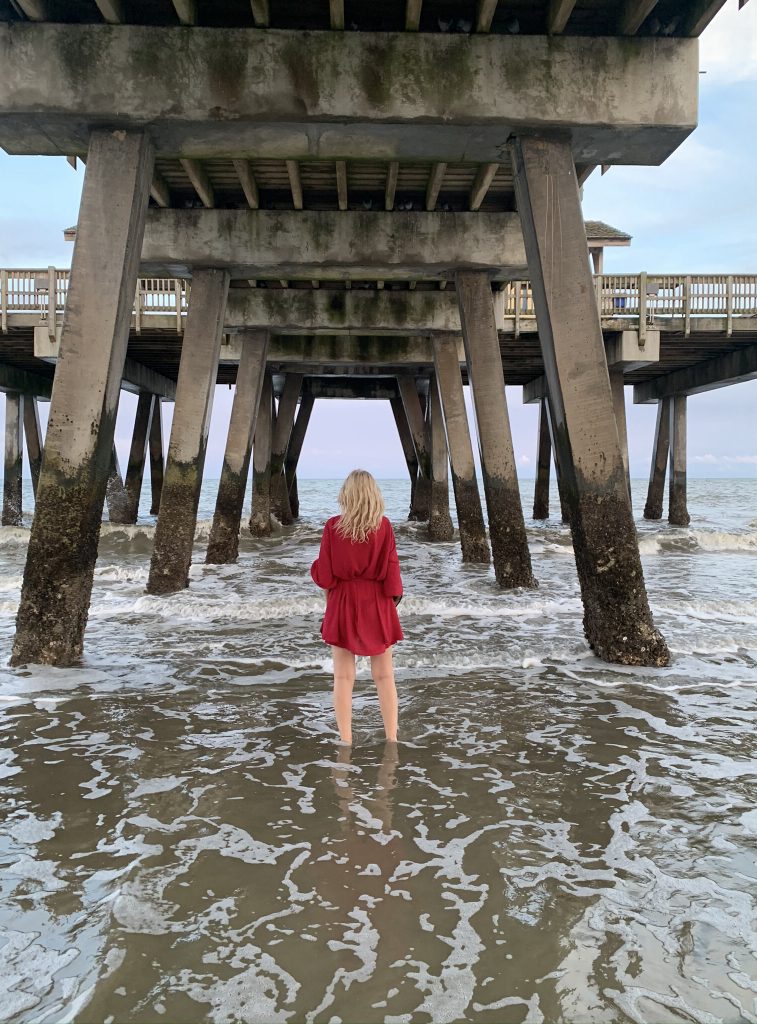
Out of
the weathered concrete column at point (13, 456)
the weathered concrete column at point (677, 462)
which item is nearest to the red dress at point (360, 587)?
the weathered concrete column at point (677, 462)

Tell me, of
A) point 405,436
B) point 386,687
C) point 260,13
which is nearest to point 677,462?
point 405,436

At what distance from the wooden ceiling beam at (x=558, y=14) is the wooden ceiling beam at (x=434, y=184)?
2757 mm

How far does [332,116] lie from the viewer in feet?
21.7

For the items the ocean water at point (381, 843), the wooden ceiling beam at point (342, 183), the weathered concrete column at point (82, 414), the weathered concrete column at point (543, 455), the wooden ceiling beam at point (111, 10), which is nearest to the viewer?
the ocean water at point (381, 843)

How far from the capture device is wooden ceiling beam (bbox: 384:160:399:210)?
9.50 m

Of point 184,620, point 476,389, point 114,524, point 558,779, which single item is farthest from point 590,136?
point 114,524

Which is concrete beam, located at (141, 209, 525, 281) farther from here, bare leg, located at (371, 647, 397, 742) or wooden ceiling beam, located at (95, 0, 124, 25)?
bare leg, located at (371, 647, 397, 742)

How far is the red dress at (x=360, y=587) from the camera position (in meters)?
4.29

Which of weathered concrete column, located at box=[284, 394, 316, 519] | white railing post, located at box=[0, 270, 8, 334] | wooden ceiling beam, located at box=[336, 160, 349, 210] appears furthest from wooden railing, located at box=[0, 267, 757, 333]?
weathered concrete column, located at box=[284, 394, 316, 519]

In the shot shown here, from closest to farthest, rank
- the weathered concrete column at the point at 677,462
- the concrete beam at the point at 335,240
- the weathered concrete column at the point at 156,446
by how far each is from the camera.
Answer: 1. the concrete beam at the point at 335,240
2. the weathered concrete column at the point at 677,462
3. the weathered concrete column at the point at 156,446

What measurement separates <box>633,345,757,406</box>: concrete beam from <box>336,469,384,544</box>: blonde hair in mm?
17624

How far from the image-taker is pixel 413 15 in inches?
255

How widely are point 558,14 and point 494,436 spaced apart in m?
5.65

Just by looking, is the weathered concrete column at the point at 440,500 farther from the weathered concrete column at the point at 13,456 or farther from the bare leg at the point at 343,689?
the bare leg at the point at 343,689
